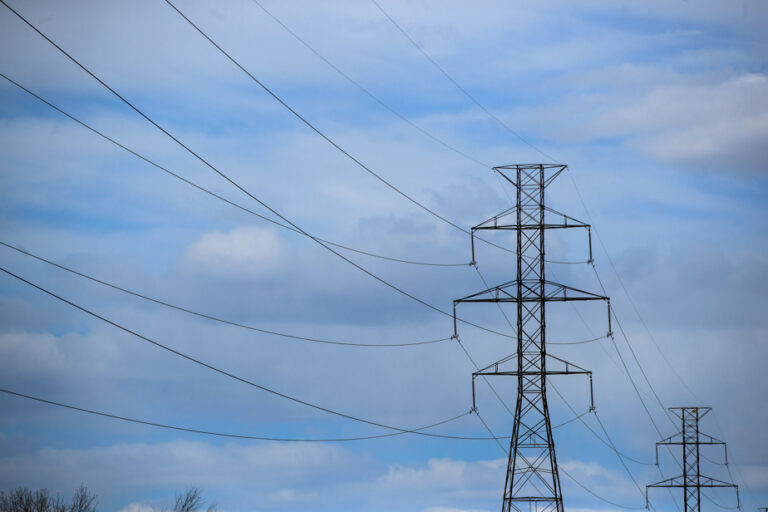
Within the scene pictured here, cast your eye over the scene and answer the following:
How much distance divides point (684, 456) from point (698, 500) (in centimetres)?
281

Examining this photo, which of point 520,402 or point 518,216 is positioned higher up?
point 518,216

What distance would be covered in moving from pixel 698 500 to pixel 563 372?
1142 inches

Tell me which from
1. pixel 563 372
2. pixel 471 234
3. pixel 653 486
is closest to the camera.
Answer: pixel 563 372

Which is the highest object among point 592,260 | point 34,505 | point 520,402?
point 592,260

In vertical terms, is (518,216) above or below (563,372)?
above

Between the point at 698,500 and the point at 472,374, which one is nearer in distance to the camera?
the point at 472,374

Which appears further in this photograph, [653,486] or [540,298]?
[653,486]

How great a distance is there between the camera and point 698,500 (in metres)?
76.1

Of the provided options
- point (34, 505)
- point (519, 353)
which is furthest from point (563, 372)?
point (34, 505)

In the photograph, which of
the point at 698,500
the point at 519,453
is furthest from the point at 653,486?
the point at 519,453

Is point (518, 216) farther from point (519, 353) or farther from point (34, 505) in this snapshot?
point (34, 505)

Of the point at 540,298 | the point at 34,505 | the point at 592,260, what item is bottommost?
the point at 34,505

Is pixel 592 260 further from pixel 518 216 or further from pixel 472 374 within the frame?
pixel 472 374

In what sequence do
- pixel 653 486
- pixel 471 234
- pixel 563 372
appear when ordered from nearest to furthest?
pixel 563 372 → pixel 471 234 → pixel 653 486
